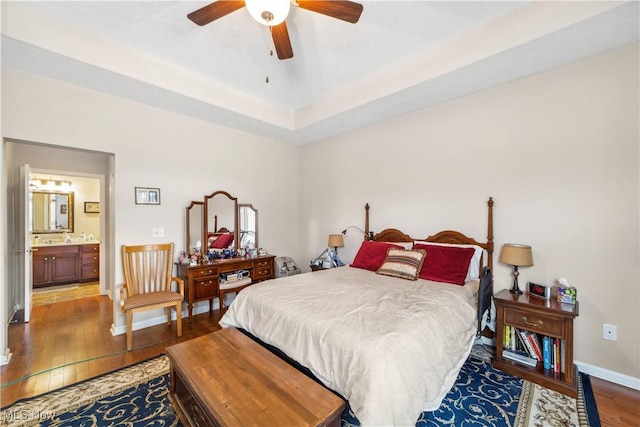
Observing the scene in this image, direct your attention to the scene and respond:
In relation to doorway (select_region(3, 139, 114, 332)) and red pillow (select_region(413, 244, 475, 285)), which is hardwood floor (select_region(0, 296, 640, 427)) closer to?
doorway (select_region(3, 139, 114, 332))

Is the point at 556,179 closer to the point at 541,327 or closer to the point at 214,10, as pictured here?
the point at 541,327

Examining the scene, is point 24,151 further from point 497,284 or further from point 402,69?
point 497,284

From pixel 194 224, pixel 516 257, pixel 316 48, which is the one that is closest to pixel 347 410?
pixel 516 257

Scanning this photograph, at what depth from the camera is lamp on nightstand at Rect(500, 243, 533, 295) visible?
2395 mm

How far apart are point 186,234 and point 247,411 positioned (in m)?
2.83

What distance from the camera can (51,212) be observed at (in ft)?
18.2

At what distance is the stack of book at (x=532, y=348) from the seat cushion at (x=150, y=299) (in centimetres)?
338

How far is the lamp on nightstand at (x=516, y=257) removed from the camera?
7.86 ft

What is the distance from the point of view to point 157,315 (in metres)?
3.37

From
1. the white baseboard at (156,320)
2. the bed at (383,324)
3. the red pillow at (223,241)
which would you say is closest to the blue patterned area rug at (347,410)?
the bed at (383,324)

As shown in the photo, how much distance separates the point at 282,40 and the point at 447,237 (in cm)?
264

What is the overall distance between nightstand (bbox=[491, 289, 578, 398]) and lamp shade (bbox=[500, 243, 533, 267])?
31 cm

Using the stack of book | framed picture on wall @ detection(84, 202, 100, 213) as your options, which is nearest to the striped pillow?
the stack of book

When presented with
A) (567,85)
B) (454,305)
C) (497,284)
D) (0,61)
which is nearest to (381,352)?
(454,305)
